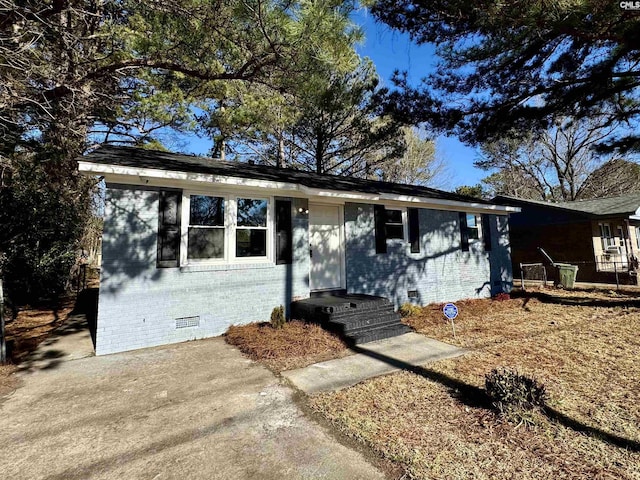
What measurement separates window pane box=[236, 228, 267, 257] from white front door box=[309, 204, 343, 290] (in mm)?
1227

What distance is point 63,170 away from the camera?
8562 millimetres

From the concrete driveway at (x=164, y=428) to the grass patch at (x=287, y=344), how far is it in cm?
41

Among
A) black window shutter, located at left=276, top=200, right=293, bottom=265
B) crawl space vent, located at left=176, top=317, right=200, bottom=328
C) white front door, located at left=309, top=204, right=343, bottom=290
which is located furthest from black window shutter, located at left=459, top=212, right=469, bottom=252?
crawl space vent, located at left=176, top=317, right=200, bottom=328

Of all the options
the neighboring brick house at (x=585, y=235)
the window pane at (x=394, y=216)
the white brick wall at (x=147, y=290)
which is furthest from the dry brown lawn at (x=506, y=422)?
the neighboring brick house at (x=585, y=235)

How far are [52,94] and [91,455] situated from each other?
20.1ft

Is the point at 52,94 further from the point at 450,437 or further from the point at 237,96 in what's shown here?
the point at 450,437

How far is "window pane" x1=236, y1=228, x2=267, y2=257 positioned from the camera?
6.58 meters

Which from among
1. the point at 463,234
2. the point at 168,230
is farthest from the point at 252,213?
the point at 463,234

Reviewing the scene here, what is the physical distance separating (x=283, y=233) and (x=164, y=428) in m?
4.41

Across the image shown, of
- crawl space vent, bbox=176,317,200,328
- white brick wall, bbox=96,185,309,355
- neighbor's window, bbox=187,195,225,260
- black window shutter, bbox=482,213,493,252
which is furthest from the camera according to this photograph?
black window shutter, bbox=482,213,493,252

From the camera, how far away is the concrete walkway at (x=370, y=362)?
4.07 m

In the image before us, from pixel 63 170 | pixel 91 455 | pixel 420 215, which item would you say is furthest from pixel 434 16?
pixel 63 170

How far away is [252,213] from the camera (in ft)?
22.2

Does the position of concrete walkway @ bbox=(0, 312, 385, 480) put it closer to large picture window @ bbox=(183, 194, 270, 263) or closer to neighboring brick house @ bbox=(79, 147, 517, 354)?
neighboring brick house @ bbox=(79, 147, 517, 354)
